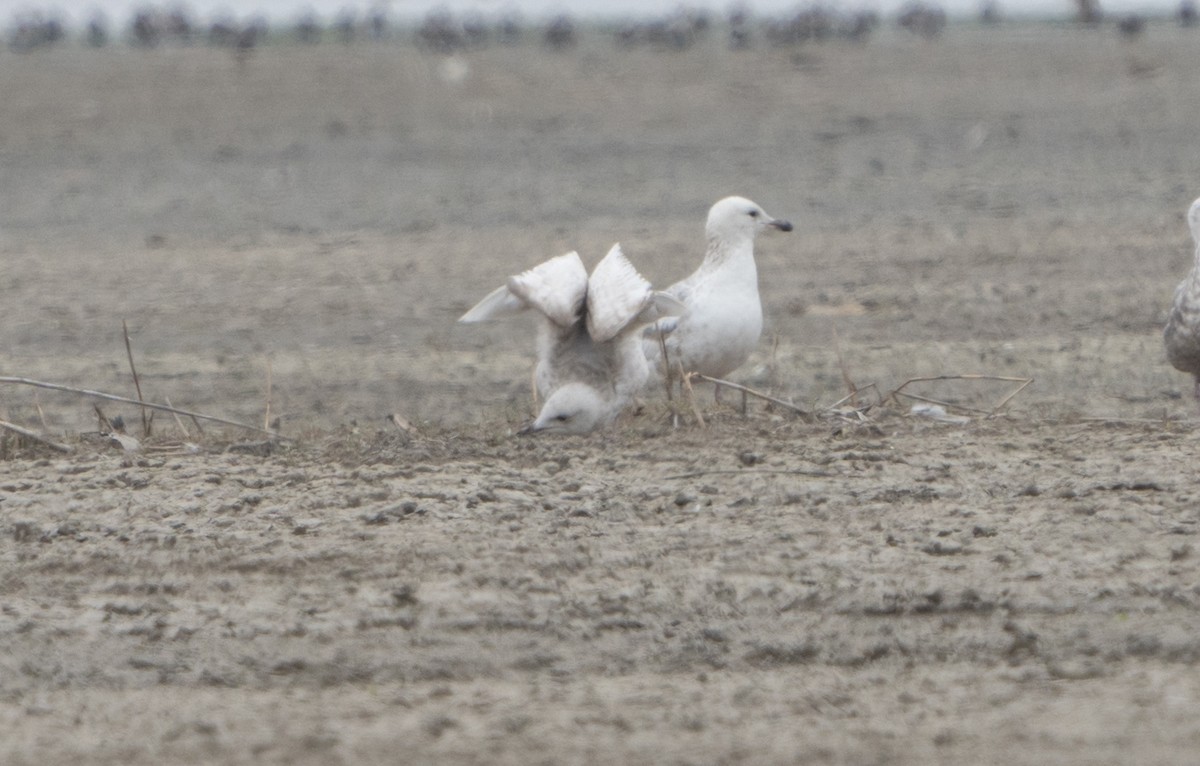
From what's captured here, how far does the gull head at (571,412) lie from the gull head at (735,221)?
155 centimetres

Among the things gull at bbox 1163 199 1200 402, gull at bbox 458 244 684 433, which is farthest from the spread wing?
gull at bbox 1163 199 1200 402

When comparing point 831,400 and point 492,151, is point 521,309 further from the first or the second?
point 492,151

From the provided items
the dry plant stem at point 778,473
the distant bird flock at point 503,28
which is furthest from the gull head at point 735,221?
the distant bird flock at point 503,28

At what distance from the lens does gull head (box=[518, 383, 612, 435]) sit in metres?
6.39

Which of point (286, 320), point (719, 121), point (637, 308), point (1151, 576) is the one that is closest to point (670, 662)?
point (1151, 576)

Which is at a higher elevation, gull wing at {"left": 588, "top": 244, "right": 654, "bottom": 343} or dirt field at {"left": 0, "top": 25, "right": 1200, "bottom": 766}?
gull wing at {"left": 588, "top": 244, "right": 654, "bottom": 343}

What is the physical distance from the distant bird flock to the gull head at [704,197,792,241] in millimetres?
28240

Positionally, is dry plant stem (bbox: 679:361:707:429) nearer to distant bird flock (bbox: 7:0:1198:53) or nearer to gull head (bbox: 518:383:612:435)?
gull head (bbox: 518:383:612:435)

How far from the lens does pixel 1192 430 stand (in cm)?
606

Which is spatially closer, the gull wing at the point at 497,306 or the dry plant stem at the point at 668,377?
the dry plant stem at the point at 668,377

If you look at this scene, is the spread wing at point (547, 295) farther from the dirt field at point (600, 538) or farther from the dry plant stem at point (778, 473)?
the dry plant stem at point (778, 473)

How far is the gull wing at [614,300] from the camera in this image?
6363mm

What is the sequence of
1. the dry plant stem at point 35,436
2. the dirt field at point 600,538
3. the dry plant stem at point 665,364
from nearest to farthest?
the dirt field at point 600,538, the dry plant stem at point 35,436, the dry plant stem at point 665,364

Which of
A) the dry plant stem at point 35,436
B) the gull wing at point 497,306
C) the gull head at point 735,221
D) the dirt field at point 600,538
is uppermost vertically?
the gull head at point 735,221
